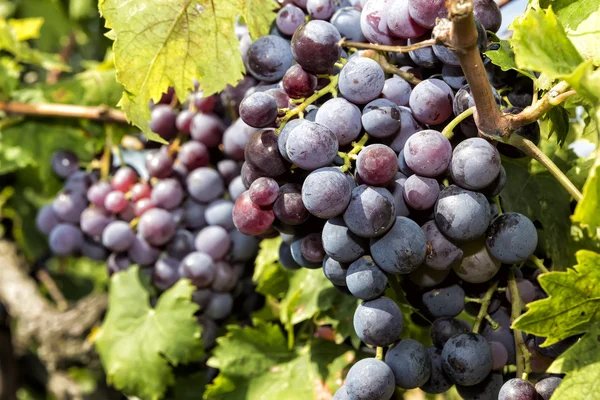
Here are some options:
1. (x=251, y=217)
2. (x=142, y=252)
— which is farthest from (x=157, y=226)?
(x=251, y=217)

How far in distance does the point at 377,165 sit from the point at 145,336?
2.79 feet

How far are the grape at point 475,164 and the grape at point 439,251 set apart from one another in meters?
0.07

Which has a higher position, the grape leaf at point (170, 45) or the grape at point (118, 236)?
the grape leaf at point (170, 45)


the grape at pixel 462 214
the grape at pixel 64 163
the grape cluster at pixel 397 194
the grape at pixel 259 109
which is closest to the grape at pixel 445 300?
the grape cluster at pixel 397 194

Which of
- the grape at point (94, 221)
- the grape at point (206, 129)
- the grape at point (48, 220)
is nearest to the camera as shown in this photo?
the grape at point (206, 129)

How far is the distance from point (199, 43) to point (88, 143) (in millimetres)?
787

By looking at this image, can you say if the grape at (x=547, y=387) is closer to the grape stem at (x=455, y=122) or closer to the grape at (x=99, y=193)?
the grape stem at (x=455, y=122)

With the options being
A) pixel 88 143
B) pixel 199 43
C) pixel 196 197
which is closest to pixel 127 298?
pixel 196 197

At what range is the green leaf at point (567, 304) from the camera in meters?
0.75

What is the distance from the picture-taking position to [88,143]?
1690 mm

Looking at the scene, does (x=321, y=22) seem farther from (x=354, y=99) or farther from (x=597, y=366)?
(x=597, y=366)

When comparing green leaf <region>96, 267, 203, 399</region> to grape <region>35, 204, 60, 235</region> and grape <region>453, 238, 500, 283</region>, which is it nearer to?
grape <region>35, 204, 60, 235</region>

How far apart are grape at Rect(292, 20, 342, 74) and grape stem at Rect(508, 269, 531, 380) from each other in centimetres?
40

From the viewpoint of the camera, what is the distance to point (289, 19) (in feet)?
3.40
